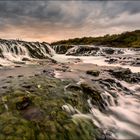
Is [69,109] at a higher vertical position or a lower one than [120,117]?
higher

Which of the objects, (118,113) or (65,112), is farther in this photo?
(118,113)

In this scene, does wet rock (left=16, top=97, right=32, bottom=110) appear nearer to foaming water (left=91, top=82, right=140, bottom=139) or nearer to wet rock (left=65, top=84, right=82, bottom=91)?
foaming water (left=91, top=82, right=140, bottom=139)

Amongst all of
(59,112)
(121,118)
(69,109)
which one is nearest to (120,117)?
(121,118)

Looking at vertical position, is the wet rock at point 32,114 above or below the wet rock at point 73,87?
above

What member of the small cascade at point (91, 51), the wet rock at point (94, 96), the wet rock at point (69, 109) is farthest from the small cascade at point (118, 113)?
the small cascade at point (91, 51)

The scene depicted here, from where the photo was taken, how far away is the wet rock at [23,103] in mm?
8547

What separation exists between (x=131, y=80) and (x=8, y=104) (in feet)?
34.0

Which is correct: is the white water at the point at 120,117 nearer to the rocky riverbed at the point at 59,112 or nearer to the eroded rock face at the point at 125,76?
the rocky riverbed at the point at 59,112

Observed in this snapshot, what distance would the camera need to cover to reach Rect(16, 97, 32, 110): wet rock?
28.0ft

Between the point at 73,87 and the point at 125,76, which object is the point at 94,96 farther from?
the point at 125,76

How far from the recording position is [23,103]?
8781 mm

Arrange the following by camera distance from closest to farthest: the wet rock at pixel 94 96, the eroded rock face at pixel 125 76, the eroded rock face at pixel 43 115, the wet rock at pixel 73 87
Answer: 1. the eroded rock face at pixel 43 115
2. the wet rock at pixel 94 96
3. the wet rock at pixel 73 87
4. the eroded rock face at pixel 125 76

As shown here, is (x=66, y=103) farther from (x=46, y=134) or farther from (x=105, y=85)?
(x=105, y=85)

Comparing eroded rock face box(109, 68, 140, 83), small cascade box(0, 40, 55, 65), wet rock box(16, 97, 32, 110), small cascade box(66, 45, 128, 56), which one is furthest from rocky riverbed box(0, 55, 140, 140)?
small cascade box(66, 45, 128, 56)
